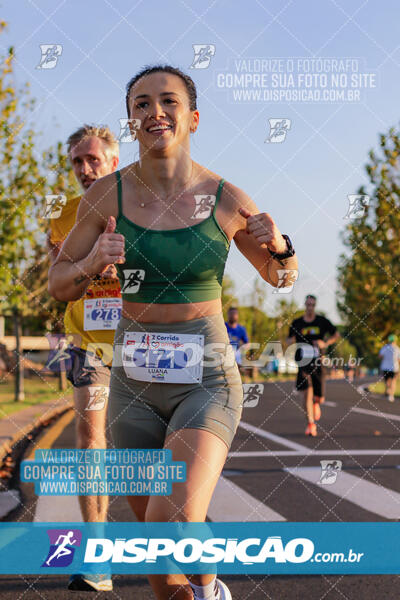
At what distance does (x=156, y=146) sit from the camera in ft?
8.52

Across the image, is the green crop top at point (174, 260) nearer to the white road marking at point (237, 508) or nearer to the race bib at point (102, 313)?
the race bib at point (102, 313)

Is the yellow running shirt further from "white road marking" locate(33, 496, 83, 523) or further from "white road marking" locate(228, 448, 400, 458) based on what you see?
"white road marking" locate(228, 448, 400, 458)

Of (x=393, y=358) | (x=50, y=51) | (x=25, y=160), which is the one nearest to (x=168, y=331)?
(x=50, y=51)

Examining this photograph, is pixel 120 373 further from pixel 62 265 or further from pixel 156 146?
pixel 156 146

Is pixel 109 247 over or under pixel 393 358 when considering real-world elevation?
over

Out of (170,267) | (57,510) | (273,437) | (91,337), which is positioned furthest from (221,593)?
(273,437)

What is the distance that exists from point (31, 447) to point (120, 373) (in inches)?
243

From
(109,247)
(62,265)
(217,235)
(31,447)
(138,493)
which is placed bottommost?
(31,447)

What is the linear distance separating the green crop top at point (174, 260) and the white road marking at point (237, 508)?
295cm

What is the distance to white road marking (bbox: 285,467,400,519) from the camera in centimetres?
539

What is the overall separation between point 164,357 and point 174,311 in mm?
169

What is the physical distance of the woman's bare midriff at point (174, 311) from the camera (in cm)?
259

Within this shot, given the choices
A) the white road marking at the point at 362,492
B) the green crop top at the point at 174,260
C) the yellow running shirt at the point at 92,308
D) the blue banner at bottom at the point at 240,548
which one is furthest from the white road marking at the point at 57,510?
the green crop top at the point at 174,260

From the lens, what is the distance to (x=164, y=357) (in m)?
2.59
